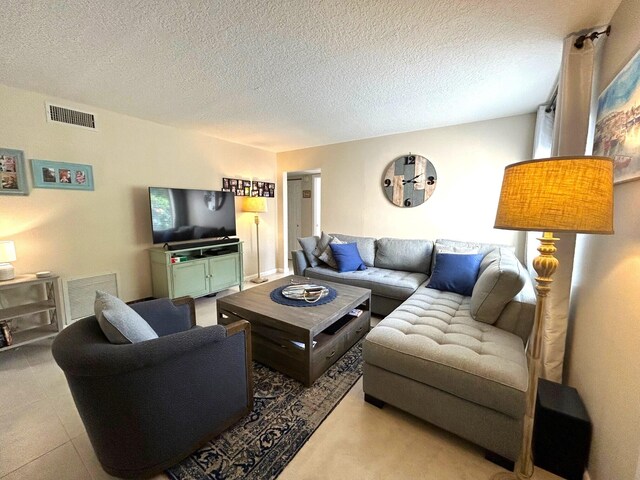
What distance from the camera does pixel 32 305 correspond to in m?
2.38

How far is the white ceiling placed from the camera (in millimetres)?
1411

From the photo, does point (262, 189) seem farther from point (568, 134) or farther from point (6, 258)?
point (568, 134)

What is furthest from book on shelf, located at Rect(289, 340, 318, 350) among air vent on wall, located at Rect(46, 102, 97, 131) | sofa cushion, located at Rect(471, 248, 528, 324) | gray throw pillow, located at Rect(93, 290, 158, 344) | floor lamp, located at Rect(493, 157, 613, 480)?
air vent on wall, located at Rect(46, 102, 97, 131)

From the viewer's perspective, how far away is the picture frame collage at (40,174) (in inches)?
92.4

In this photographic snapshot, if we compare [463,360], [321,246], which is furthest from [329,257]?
[463,360]

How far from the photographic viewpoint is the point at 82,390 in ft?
3.46

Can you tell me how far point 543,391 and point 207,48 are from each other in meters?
2.90

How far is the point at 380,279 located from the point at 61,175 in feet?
11.7

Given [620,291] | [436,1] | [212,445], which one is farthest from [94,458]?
[436,1]

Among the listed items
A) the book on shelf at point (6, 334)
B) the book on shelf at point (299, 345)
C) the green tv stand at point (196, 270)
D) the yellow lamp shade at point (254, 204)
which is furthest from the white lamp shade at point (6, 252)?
the yellow lamp shade at point (254, 204)

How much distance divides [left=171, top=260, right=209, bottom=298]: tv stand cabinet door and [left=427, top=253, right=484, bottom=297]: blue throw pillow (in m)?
2.82

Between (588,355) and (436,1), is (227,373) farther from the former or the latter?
(436,1)

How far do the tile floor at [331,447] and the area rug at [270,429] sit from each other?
84mm

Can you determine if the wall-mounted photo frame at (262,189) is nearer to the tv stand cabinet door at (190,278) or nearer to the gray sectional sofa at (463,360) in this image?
the tv stand cabinet door at (190,278)
